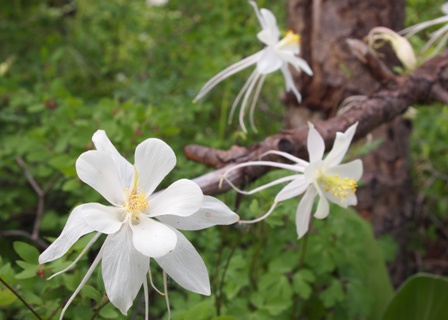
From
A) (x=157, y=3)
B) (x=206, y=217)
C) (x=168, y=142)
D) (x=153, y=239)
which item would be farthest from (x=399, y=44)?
(x=157, y=3)

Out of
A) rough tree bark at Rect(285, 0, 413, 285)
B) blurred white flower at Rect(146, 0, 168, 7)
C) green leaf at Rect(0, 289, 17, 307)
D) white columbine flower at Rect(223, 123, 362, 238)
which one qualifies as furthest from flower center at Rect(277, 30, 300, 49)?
blurred white flower at Rect(146, 0, 168, 7)

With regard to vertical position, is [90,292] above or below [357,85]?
above

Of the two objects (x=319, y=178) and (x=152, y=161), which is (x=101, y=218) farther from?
(x=319, y=178)

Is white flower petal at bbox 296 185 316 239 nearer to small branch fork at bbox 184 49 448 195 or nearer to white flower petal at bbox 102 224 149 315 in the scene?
small branch fork at bbox 184 49 448 195

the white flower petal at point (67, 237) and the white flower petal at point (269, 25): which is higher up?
the white flower petal at point (269, 25)

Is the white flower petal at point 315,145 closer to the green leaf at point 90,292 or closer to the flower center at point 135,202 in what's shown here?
the flower center at point 135,202

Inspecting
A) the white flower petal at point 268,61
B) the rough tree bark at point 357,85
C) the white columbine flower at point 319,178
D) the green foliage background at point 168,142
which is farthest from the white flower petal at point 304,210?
the rough tree bark at point 357,85

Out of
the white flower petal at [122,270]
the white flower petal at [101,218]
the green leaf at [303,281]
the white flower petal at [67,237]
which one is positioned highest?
the white flower petal at [101,218]
